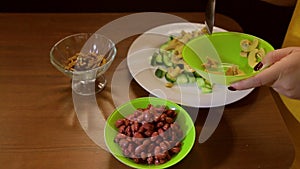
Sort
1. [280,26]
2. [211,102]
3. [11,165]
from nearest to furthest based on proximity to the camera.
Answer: [11,165] < [211,102] < [280,26]

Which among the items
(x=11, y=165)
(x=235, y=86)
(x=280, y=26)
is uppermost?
(x=235, y=86)

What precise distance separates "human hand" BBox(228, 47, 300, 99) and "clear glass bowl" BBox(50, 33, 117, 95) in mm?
347

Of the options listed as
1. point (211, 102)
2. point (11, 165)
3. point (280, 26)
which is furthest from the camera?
point (280, 26)

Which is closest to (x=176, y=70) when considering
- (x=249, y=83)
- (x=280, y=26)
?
(x=249, y=83)

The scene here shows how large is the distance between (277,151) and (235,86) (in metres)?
0.17

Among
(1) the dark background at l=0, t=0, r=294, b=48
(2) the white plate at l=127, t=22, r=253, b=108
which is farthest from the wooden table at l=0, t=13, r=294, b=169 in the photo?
(1) the dark background at l=0, t=0, r=294, b=48

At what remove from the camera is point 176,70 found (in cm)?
112

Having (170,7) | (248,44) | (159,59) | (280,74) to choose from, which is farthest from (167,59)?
(170,7)

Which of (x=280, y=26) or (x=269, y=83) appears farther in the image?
(x=280, y=26)

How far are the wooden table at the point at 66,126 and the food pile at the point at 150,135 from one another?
4cm

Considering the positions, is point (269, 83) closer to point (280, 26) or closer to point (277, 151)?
point (277, 151)

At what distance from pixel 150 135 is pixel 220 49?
360 millimetres

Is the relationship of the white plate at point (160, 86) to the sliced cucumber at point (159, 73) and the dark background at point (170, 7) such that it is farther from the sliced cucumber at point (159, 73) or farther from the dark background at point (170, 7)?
the dark background at point (170, 7)

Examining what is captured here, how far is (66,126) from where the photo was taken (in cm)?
96
